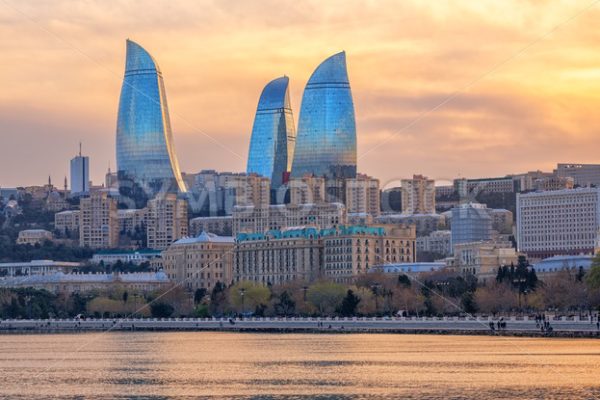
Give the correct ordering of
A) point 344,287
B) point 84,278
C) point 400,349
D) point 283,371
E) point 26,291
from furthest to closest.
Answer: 1. point 84,278
2. point 26,291
3. point 344,287
4. point 400,349
5. point 283,371

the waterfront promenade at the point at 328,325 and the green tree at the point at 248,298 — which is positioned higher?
the green tree at the point at 248,298

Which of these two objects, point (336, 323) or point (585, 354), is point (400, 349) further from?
point (336, 323)

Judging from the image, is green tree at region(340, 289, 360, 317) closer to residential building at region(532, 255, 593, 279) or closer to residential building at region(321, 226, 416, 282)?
residential building at region(532, 255, 593, 279)

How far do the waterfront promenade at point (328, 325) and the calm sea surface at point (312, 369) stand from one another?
346 cm

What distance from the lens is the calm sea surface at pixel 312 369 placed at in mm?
72438

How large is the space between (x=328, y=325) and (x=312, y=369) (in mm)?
42340

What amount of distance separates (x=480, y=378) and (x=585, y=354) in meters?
11.3

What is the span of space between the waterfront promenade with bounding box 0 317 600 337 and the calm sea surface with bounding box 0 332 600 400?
3.46 metres

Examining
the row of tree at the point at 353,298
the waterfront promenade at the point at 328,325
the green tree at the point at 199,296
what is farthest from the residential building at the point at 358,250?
the waterfront promenade at the point at 328,325

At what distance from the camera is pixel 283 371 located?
272ft

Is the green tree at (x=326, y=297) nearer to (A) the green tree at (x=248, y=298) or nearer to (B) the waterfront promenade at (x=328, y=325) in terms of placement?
(A) the green tree at (x=248, y=298)

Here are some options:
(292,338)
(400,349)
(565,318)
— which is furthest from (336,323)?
(400,349)

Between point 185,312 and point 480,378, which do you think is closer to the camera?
point 480,378

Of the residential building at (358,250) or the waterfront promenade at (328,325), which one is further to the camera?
the residential building at (358,250)
